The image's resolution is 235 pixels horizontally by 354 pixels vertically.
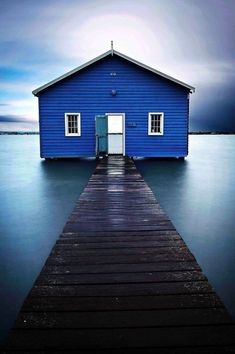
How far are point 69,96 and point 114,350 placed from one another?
1728 centimetres

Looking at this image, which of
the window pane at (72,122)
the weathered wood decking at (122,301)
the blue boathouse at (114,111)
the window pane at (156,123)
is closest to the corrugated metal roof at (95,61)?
the blue boathouse at (114,111)

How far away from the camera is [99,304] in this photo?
7.88 ft

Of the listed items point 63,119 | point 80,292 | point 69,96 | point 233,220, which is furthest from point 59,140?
point 80,292

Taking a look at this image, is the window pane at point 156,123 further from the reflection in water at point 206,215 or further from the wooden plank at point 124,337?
the wooden plank at point 124,337

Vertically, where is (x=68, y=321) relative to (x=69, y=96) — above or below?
below

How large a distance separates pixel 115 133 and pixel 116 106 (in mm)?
1737

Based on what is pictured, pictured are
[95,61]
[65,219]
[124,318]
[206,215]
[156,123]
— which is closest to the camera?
[124,318]

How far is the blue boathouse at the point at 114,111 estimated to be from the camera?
17.7 meters

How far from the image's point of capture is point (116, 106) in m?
17.9

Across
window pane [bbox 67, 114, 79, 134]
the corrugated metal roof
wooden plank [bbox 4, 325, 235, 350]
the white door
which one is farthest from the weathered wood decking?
the corrugated metal roof

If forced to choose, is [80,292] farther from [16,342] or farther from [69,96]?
[69,96]

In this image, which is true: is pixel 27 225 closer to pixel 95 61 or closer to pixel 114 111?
pixel 114 111

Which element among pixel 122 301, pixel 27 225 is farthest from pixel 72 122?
pixel 122 301

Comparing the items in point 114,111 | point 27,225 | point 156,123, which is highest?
point 114,111
